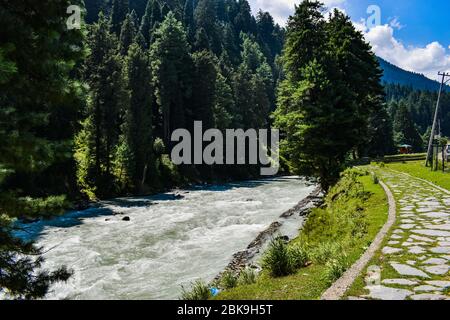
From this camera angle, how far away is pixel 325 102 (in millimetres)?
22141

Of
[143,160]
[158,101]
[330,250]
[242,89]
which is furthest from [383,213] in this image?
[242,89]

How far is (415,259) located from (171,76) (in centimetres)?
5471

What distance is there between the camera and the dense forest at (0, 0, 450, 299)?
736 cm

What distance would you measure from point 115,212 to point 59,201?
24.3m

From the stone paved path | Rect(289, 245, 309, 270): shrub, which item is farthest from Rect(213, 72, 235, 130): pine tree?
Rect(289, 245, 309, 270): shrub

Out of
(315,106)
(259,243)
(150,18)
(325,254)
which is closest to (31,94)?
(325,254)

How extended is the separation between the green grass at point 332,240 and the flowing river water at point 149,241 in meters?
4.52

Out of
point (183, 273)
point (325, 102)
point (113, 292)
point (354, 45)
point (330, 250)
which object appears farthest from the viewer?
point (354, 45)

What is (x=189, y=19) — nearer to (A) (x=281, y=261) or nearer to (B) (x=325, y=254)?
(B) (x=325, y=254)

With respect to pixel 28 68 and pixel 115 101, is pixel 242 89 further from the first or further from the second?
pixel 28 68

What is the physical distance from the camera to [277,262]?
10125 millimetres

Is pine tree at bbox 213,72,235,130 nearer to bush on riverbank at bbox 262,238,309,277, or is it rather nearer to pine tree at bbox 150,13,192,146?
pine tree at bbox 150,13,192,146

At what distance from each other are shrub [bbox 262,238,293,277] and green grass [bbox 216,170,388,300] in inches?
7.2

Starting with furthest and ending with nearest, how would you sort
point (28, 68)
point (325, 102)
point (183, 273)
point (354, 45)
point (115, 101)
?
point (115, 101), point (354, 45), point (325, 102), point (183, 273), point (28, 68)
